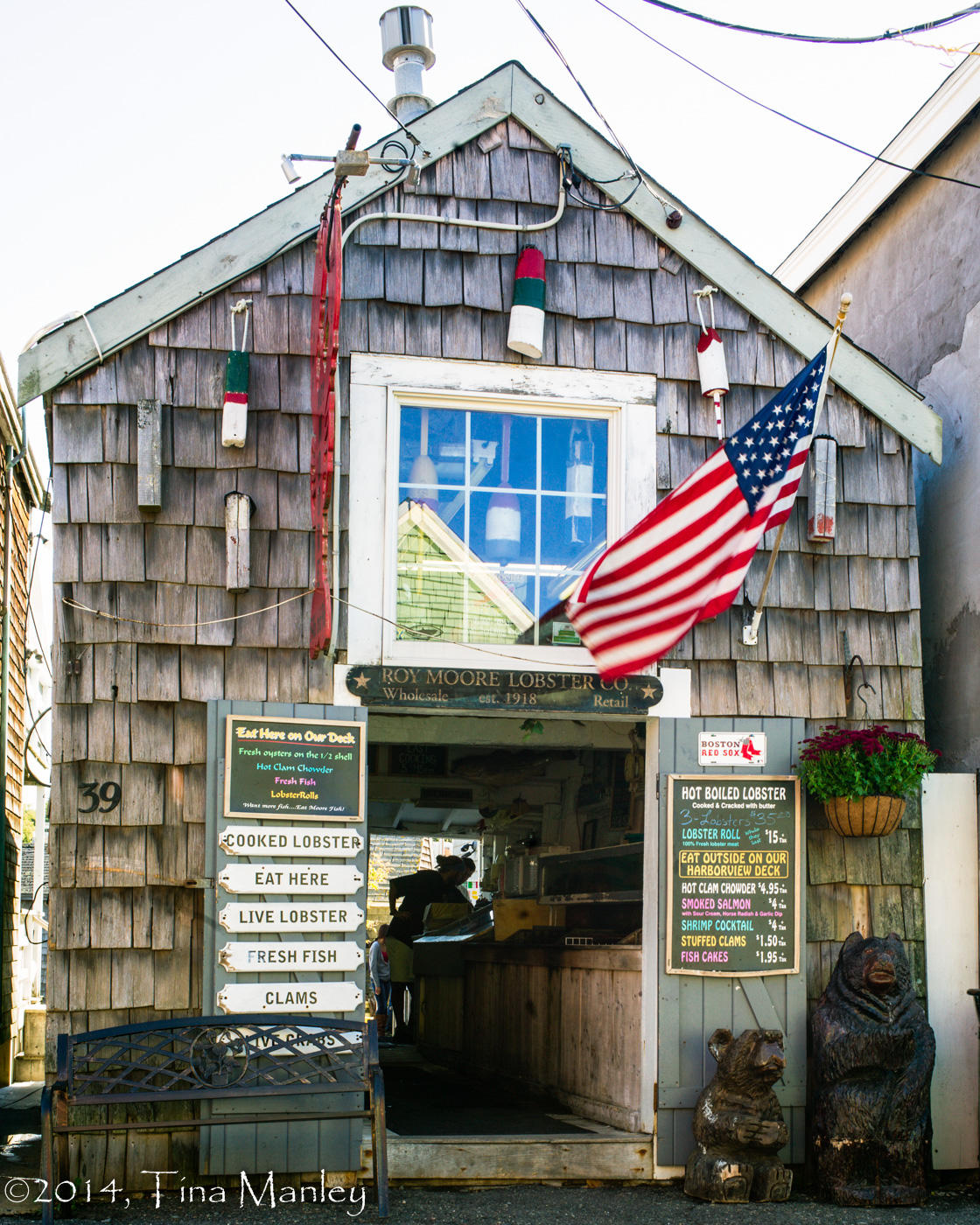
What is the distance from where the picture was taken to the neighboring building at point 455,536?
5.86m

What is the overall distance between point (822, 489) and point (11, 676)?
20.0 feet

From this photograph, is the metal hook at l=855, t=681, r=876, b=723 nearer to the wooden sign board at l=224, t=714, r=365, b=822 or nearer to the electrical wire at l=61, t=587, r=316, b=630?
the wooden sign board at l=224, t=714, r=365, b=822

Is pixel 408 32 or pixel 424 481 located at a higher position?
pixel 408 32

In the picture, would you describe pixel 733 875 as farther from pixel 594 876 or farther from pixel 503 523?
pixel 594 876

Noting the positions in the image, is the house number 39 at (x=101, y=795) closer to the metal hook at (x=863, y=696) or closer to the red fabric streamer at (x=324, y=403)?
the red fabric streamer at (x=324, y=403)

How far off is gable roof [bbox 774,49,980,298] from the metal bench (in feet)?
17.3

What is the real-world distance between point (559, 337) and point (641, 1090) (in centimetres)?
359

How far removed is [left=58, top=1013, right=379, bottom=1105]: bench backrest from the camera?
5.24m

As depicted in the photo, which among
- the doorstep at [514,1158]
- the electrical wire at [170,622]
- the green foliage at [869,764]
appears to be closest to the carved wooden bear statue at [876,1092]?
→ the green foliage at [869,764]

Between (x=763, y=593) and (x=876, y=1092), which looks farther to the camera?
(x=763, y=593)

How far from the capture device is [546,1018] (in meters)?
8.06

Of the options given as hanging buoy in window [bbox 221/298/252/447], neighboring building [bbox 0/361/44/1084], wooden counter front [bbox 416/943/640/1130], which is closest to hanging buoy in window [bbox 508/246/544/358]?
hanging buoy in window [bbox 221/298/252/447]

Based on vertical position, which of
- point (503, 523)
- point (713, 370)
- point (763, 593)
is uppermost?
point (713, 370)

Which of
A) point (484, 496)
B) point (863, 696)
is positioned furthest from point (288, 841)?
point (863, 696)
